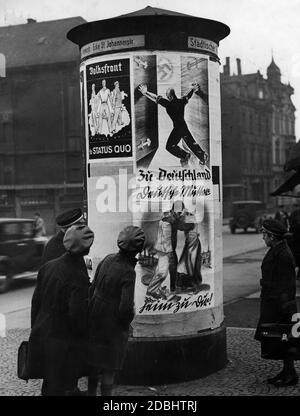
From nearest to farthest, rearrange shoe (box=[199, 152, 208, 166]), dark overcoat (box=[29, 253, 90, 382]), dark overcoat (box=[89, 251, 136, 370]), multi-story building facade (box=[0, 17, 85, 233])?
1. dark overcoat (box=[29, 253, 90, 382])
2. dark overcoat (box=[89, 251, 136, 370])
3. shoe (box=[199, 152, 208, 166])
4. multi-story building facade (box=[0, 17, 85, 233])

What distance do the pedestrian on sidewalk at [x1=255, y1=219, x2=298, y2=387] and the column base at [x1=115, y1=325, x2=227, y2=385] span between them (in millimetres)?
725

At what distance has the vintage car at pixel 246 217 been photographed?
3567 centimetres

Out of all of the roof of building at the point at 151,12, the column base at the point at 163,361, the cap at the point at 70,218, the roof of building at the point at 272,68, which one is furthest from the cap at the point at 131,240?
the roof of building at the point at 272,68

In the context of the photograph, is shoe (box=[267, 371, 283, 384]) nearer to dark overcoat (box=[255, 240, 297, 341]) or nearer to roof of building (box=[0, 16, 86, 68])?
dark overcoat (box=[255, 240, 297, 341])

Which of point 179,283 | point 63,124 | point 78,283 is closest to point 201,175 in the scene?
point 179,283

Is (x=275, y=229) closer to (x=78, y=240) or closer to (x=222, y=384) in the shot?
(x=222, y=384)

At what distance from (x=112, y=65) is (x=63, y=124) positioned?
129 feet

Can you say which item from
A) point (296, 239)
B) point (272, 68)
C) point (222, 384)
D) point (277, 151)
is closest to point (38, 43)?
point (296, 239)

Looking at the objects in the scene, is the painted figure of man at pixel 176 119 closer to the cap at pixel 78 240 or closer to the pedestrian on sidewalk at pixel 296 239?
the cap at pixel 78 240

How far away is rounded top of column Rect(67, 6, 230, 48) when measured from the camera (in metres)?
6.39

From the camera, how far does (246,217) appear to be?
35750 mm

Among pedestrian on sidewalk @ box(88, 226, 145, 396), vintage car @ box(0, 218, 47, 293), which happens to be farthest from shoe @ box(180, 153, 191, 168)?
vintage car @ box(0, 218, 47, 293)

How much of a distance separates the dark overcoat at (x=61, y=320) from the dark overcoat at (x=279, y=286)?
2.20 m
